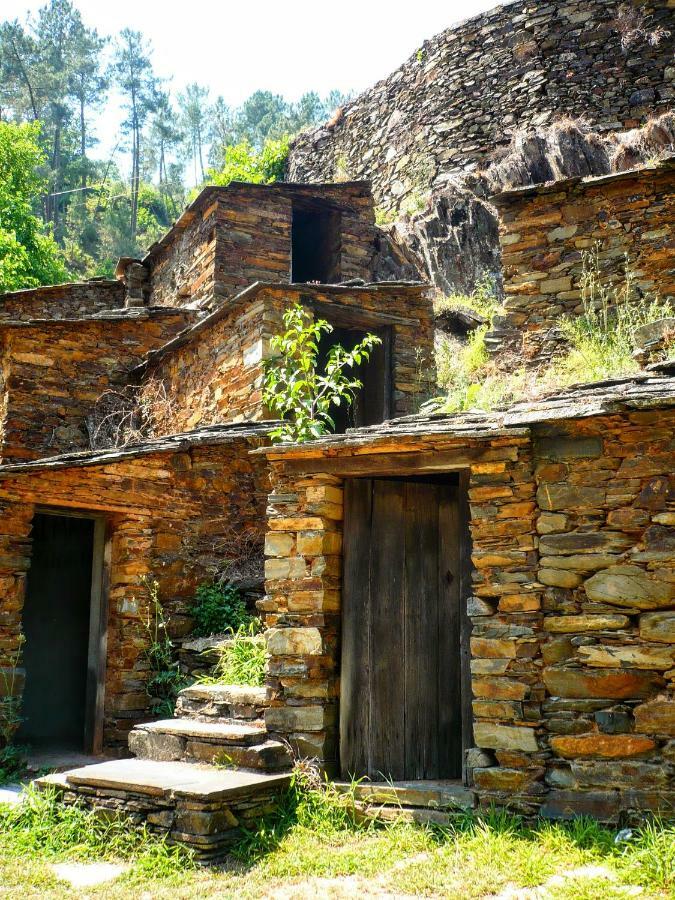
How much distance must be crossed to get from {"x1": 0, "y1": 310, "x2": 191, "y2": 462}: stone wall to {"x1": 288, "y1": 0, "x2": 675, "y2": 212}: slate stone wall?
829 centimetres

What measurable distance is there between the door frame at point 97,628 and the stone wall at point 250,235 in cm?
510

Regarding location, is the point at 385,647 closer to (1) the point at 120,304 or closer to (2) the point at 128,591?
(2) the point at 128,591

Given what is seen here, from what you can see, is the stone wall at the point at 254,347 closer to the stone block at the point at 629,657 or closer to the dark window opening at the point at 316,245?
the dark window opening at the point at 316,245

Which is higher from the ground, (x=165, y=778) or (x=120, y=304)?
(x=120, y=304)

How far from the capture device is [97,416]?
458 inches

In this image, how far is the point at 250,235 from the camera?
12.7 metres

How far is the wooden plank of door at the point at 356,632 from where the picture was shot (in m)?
5.53

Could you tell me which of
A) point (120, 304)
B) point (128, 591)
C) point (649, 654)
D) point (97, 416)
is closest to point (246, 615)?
point (128, 591)

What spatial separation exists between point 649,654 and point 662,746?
48 centimetres

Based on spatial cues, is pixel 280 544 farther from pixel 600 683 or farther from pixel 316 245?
pixel 316 245

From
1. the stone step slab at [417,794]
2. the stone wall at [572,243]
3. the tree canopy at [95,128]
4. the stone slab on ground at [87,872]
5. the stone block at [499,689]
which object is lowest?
the stone slab on ground at [87,872]

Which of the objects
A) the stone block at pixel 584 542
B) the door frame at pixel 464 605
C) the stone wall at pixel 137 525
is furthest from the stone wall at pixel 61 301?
the stone block at pixel 584 542

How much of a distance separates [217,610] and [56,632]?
2442mm

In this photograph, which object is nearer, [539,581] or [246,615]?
[539,581]
